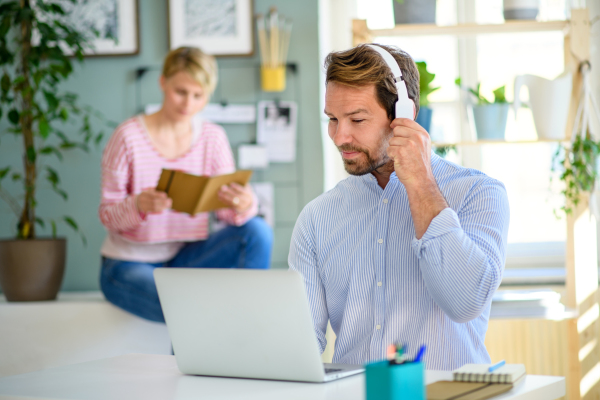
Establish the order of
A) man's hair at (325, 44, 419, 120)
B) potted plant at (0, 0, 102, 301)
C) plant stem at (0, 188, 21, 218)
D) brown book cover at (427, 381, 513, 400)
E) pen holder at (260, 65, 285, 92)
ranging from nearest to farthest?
brown book cover at (427, 381, 513, 400) < man's hair at (325, 44, 419, 120) < potted plant at (0, 0, 102, 301) < pen holder at (260, 65, 285, 92) < plant stem at (0, 188, 21, 218)

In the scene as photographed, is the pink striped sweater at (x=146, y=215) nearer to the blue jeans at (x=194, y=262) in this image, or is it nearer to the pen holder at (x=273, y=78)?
the blue jeans at (x=194, y=262)

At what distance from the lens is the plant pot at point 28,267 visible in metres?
2.33

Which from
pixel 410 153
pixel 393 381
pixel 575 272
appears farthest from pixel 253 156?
pixel 393 381

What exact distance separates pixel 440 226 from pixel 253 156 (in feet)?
5.38

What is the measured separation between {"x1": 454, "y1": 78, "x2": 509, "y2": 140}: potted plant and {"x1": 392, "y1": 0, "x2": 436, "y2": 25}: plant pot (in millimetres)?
258

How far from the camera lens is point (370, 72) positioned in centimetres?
135

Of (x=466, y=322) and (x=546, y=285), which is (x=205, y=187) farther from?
(x=546, y=285)

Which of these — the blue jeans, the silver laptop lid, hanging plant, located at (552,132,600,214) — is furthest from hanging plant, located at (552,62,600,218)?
the silver laptop lid

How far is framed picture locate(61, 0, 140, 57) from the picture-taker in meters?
2.71

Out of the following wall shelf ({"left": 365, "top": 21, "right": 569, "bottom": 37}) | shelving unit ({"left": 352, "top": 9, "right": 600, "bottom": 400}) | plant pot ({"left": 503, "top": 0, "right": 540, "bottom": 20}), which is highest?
plant pot ({"left": 503, "top": 0, "right": 540, "bottom": 20})

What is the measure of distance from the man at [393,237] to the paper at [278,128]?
1.25m

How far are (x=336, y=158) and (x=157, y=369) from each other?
190cm

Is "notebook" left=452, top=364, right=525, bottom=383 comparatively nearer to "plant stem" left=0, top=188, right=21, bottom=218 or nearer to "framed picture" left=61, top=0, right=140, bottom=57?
"framed picture" left=61, top=0, right=140, bottom=57

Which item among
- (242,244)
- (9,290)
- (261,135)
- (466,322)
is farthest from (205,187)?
(466,322)
